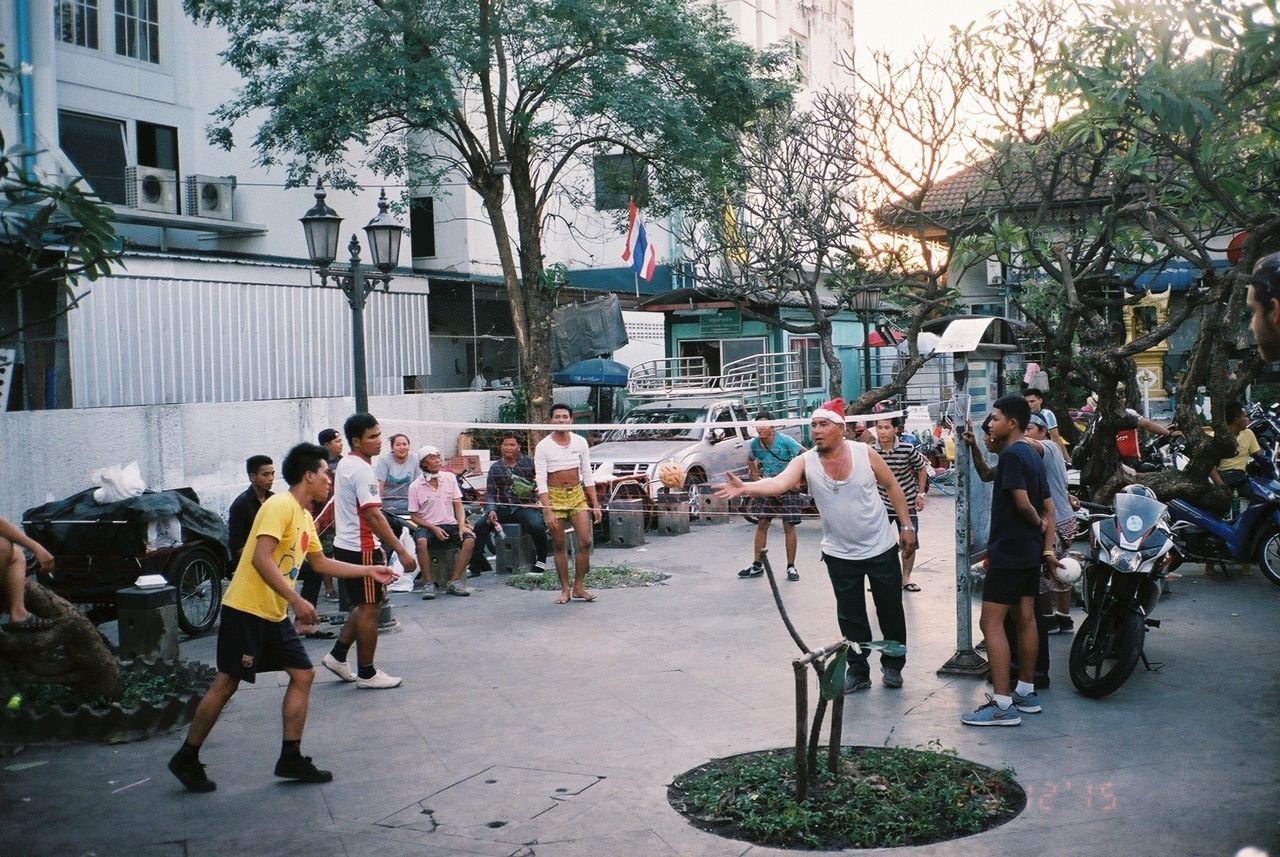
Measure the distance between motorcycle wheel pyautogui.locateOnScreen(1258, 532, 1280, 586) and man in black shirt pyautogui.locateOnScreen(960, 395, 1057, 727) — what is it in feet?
17.6

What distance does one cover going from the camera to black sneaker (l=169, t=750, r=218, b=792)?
5984 mm

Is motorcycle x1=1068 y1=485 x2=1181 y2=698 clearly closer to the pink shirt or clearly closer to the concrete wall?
the pink shirt

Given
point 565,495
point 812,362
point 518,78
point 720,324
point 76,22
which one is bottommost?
point 565,495

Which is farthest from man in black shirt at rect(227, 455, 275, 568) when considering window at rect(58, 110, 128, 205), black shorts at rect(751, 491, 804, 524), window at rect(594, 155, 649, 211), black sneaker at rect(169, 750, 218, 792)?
window at rect(58, 110, 128, 205)

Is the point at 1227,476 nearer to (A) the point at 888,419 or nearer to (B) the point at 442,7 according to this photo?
(A) the point at 888,419

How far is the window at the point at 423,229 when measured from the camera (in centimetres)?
2744

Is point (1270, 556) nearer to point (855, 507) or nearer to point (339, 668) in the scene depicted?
point (855, 507)

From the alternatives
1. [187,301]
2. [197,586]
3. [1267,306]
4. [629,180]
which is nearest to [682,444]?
[629,180]

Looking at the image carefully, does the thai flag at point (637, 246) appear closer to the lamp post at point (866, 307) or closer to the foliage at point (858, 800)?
the lamp post at point (866, 307)

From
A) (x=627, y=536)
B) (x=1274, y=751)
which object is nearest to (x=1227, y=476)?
(x=1274, y=751)

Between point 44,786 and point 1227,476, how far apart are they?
35.8 ft

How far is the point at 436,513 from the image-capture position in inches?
502

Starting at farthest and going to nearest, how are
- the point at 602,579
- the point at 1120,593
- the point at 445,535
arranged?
the point at 602,579
the point at 445,535
the point at 1120,593

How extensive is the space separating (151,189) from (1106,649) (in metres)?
19.7
